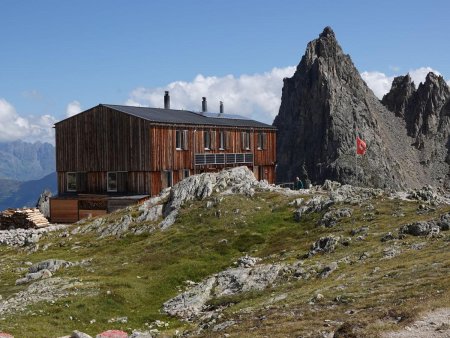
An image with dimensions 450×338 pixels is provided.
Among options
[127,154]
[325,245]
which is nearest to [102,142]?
[127,154]

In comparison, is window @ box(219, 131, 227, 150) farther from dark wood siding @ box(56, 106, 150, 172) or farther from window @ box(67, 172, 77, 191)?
window @ box(67, 172, 77, 191)

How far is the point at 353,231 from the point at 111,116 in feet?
135

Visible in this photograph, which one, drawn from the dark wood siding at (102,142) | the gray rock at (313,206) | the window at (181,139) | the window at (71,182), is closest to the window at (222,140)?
the window at (181,139)

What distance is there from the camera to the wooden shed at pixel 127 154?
69.6m

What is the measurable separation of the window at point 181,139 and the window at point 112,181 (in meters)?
8.89

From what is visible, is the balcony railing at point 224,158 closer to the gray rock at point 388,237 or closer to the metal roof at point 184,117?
the metal roof at point 184,117

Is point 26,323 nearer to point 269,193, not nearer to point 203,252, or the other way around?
point 203,252

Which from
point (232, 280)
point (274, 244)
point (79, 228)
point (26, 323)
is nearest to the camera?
point (26, 323)

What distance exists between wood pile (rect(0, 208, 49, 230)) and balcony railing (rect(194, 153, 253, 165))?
21.5m

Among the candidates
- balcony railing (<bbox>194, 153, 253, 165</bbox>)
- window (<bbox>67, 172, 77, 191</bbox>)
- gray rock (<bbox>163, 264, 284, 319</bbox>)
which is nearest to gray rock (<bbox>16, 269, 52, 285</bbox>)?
gray rock (<bbox>163, 264, 284, 319</bbox>)

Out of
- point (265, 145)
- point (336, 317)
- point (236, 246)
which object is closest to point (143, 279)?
point (236, 246)

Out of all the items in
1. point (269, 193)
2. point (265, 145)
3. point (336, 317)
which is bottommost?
point (336, 317)

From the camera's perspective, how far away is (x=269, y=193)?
5703 centimetres

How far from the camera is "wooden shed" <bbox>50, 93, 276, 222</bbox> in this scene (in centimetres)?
6962
